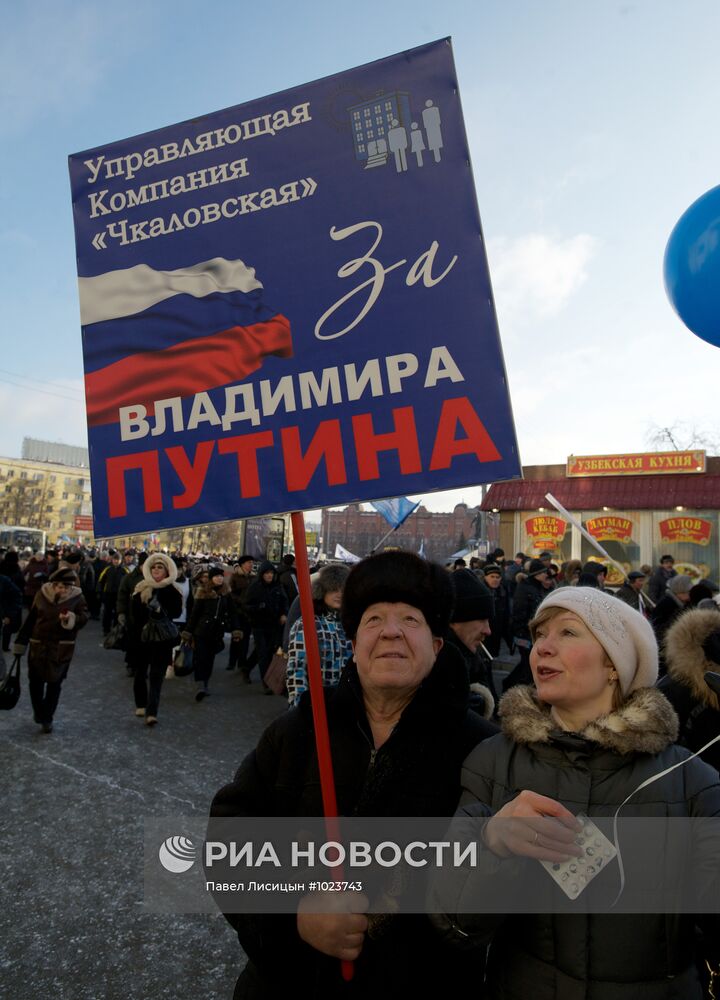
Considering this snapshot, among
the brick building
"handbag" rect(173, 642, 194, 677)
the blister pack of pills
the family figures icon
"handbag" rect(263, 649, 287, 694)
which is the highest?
the brick building

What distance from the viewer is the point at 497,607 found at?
35.4ft

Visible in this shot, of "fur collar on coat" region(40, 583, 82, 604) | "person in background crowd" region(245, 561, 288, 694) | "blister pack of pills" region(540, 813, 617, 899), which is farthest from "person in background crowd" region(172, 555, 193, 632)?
"blister pack of pills" region(540, 813, 617, 899)

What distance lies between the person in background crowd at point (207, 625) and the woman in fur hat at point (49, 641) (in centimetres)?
229

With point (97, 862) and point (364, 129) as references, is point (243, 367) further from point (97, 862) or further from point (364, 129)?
point (97, 862)

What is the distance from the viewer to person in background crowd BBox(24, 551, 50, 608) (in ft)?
39.9

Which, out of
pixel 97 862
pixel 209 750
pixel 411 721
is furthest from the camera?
pixel 209 750

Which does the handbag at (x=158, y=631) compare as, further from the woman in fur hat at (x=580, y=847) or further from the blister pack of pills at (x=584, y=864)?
the blister pack of pills at (x=584, y=864)

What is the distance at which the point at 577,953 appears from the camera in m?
1.45

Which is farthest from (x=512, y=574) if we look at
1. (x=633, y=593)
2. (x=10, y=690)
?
(x=10, y=690)

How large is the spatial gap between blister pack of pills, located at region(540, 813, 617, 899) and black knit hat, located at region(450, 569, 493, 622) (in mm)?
1823

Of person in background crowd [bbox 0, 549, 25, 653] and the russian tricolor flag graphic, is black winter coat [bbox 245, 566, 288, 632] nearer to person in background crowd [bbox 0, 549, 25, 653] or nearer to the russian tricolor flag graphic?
person in background crowd [bbox 0, 549, 25, 653]

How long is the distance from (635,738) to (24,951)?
308cm

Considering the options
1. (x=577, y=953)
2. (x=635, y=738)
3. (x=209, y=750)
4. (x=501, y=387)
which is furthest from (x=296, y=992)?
(x=209, y=750)

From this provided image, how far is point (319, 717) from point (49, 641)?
5912 millimetres
